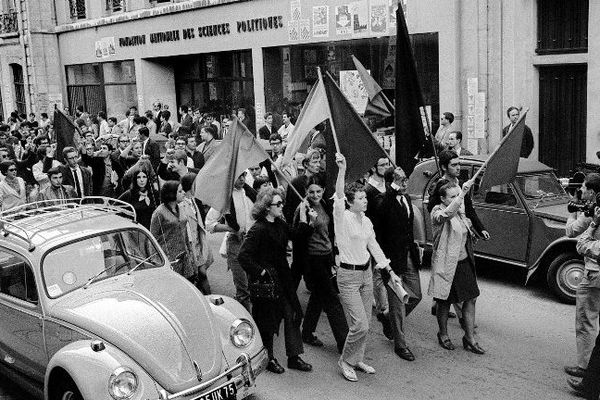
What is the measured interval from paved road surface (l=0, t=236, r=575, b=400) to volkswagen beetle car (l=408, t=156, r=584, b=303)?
17.0 inches

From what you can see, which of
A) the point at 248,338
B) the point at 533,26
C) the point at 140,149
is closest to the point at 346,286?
the point at 248,338

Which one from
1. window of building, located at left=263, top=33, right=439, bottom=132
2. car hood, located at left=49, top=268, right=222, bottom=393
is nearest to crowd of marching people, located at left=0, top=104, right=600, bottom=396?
car hood, located at left=49, top=268, right=222, bottom=393

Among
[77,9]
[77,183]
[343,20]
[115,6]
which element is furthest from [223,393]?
[77,9]

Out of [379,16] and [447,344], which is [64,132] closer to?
[379,16]

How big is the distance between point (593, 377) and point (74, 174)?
7925 millimetres

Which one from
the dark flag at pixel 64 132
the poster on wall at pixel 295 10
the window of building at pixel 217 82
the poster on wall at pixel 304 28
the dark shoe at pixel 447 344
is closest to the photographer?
the dark shoe at pixel 447 344

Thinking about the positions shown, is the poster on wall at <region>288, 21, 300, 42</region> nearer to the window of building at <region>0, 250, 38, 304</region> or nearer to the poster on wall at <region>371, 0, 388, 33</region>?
the poster on wall at <region>371, 0, 388, 33</region>

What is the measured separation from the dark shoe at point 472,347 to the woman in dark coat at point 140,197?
4.57 metres

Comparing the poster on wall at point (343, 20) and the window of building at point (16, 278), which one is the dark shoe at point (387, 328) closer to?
the window of building at point (16, 278)

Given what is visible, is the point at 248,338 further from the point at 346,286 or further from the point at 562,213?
the point at 562,213

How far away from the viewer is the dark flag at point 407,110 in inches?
313

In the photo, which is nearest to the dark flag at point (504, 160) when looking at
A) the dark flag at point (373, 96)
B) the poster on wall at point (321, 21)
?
the dark flag at point (373, 96)

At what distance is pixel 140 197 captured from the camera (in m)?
9.70

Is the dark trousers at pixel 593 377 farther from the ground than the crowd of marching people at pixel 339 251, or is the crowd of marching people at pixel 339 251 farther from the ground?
the crowd of marching people at pixel 339 251
